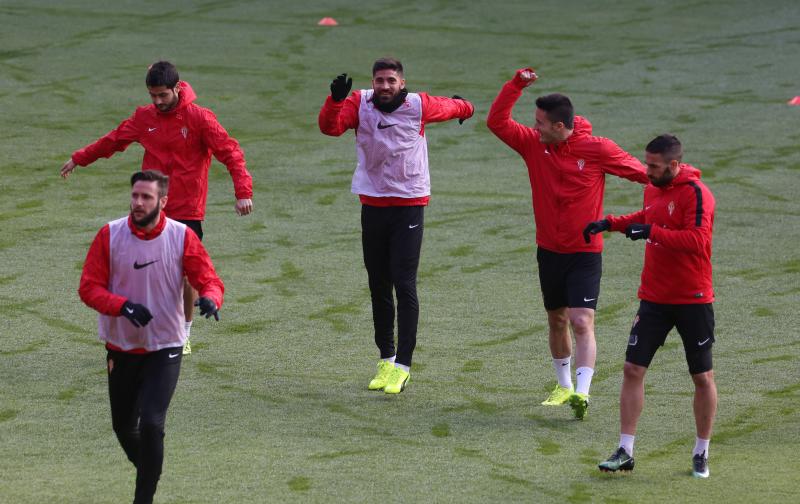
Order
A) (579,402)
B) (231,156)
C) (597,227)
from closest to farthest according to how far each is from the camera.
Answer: (597,227) < (579,402) < (231,156)

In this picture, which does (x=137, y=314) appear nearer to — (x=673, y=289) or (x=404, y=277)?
(x=673, y=289)

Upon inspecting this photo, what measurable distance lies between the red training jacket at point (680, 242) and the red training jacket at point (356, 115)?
2.04m

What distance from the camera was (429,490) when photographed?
7.32m

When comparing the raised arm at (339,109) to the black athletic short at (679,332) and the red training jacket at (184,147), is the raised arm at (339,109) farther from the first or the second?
the black athletic short at (679,332)

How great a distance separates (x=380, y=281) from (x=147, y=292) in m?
2.99

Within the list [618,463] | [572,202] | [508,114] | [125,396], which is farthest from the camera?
[508,114]

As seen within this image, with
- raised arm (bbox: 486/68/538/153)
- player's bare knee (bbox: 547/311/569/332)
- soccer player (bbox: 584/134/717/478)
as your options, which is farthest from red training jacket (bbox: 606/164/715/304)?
raised arm (bbox: 486/68/538/153)

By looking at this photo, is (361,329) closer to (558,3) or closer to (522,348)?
(522,348)

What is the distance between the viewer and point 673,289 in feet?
24.8

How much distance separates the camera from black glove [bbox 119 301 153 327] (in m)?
6.32

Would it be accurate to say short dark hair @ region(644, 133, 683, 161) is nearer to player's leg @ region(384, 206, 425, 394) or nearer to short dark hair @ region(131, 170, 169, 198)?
player's leg @ region(384, 206, 425, 394)

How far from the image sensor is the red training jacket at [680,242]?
7410 millimetres

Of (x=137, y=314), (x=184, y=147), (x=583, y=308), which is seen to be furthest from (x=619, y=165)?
(x=137, y=314)

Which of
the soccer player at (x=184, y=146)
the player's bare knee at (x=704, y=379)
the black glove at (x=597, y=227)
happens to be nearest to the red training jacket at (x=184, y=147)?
the soccer player at (x=184, y=146)
